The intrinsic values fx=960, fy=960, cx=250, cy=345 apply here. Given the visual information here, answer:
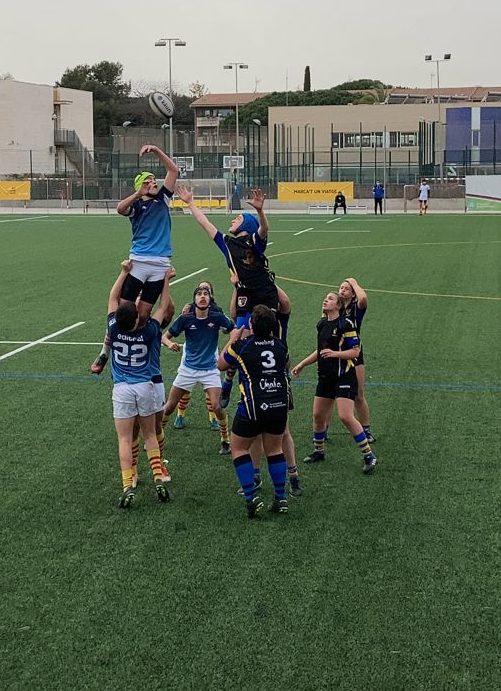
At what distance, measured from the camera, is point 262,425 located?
704 centimetres

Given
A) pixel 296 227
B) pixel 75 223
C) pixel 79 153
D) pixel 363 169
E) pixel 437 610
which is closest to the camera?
pixel 437 610

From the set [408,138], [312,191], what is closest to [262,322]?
[312,191]

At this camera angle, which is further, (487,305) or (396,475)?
(487,305)

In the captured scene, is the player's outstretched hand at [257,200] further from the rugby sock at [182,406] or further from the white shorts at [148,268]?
the rugby sock at [182,406]

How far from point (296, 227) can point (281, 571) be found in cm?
3587

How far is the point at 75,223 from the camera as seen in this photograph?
46.0m

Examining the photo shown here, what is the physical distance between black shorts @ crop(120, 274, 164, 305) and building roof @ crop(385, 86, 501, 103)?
94.2m

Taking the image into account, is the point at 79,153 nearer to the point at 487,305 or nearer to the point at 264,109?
the point at 264,109

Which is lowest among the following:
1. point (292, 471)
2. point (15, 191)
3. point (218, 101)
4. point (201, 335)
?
point (292, 471)

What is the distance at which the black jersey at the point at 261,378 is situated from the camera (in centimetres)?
698

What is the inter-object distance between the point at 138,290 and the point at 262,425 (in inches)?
101

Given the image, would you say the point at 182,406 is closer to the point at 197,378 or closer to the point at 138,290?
the point at 197,378

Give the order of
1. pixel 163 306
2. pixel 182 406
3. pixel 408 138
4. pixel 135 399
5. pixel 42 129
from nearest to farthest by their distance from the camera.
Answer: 1. pixel 135 399
2. pixel 163 306
3. pixel 182 406
4. pixel 42 129
5. pixel 408 138

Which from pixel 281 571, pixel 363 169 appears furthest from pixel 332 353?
pixel 363 169
